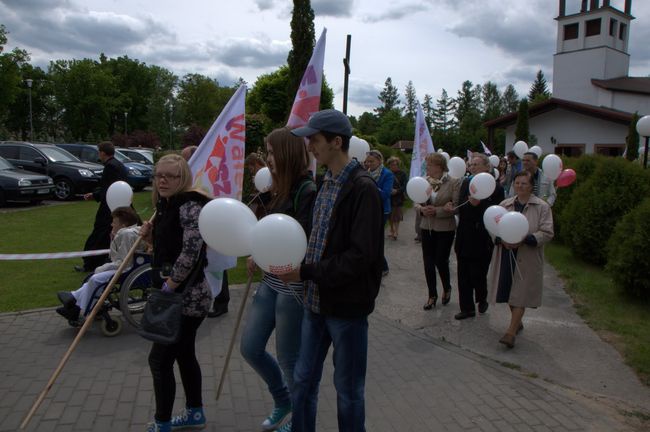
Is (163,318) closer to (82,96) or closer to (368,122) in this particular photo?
(82,96)

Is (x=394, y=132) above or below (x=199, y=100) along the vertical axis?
below

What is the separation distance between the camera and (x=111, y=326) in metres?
5.15

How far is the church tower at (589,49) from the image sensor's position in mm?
39031

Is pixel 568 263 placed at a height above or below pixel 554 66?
below

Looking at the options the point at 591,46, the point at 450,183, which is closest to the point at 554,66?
the point at 591,46

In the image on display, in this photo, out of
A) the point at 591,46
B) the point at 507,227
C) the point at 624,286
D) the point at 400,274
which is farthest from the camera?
the point at 591,46

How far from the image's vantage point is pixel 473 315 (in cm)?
606

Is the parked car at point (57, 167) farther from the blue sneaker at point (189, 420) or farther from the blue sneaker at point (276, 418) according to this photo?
the blue sneaker at point (276, 418)

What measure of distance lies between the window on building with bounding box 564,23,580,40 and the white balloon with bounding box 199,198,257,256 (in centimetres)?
4572

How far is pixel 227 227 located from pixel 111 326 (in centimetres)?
309

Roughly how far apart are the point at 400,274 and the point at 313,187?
5513mm

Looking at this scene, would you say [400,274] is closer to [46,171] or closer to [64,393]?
[64,393]

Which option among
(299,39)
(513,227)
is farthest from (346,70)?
(513,227)

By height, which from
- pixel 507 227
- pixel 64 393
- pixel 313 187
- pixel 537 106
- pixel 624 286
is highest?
pixel 537 106
